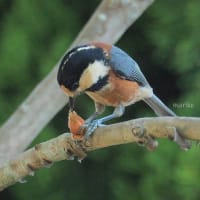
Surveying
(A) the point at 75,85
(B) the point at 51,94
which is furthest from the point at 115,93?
(B) the point at 51,94

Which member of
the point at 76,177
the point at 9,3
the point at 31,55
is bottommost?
the point at 76,177

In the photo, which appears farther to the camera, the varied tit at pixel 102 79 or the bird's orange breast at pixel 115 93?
the bird's orange breast at pixel 115 93

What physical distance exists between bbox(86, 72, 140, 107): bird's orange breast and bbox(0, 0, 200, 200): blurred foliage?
0.54 m

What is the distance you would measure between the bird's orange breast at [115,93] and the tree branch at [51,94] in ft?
1.22

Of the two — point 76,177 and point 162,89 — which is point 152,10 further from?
point 76,177

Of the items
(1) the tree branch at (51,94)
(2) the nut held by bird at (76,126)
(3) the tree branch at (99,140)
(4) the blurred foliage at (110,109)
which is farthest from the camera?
(4) the blurred foliage at (110,109)

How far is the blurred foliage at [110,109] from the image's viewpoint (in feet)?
6.95

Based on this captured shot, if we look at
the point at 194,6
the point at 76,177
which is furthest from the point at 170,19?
the point at 76,177

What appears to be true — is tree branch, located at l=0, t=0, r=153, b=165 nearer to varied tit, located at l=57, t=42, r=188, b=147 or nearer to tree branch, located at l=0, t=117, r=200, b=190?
varied tit, located at l=57, t=42, r=188, b=147

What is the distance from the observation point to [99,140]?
1.24m

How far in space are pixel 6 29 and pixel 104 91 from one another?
833 millimetres

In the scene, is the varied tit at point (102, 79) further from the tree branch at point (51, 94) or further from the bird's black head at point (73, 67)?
the tree branch at point (51, 94)

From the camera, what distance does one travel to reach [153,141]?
3.71ft

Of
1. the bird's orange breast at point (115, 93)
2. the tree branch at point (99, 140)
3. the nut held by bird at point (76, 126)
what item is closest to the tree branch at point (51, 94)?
the bird's orange breast at point (115, 93)
